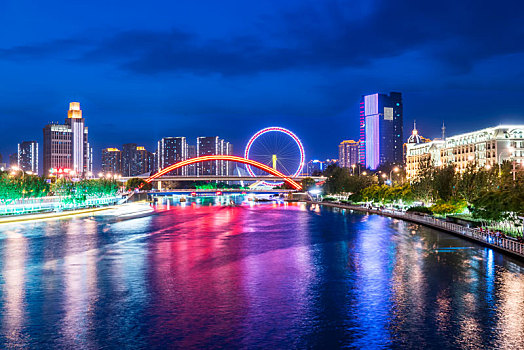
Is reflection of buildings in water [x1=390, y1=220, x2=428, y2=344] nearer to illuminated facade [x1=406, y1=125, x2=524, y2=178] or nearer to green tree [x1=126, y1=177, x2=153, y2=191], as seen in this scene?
illuminated facade [x1=406, y1=125, x2=524, y2=178]

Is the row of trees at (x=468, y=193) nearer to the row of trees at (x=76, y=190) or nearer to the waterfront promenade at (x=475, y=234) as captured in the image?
the waterfront promenade at (x=475, y=234)

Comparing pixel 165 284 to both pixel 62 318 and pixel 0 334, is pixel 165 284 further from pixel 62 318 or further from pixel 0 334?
pixel 0 334

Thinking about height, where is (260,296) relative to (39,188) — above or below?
below

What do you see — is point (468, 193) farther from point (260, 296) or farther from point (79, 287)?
point (79, 287)

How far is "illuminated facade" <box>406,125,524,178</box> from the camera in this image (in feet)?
331

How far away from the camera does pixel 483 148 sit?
350ft

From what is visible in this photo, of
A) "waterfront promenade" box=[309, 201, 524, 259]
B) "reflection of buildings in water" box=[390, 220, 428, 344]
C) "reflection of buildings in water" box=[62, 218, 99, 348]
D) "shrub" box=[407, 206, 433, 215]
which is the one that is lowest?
"reflection of buildings in water" box=[390, 220, 428, 344]

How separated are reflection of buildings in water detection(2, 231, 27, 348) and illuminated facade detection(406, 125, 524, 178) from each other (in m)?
70.7

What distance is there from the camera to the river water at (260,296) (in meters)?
12.6

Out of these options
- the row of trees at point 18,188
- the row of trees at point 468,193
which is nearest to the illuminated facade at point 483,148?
the row of trees at point 468,193

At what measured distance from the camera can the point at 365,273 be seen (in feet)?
70.0

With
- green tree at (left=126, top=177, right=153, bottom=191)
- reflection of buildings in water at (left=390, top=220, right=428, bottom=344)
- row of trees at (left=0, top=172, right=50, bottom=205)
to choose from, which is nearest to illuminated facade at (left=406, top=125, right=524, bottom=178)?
reflection of buildings in water at (left=390, top=220, right=428, bottom=344)

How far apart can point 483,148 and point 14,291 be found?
105 metres

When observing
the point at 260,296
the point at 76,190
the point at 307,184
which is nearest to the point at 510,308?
the point at 260,296
